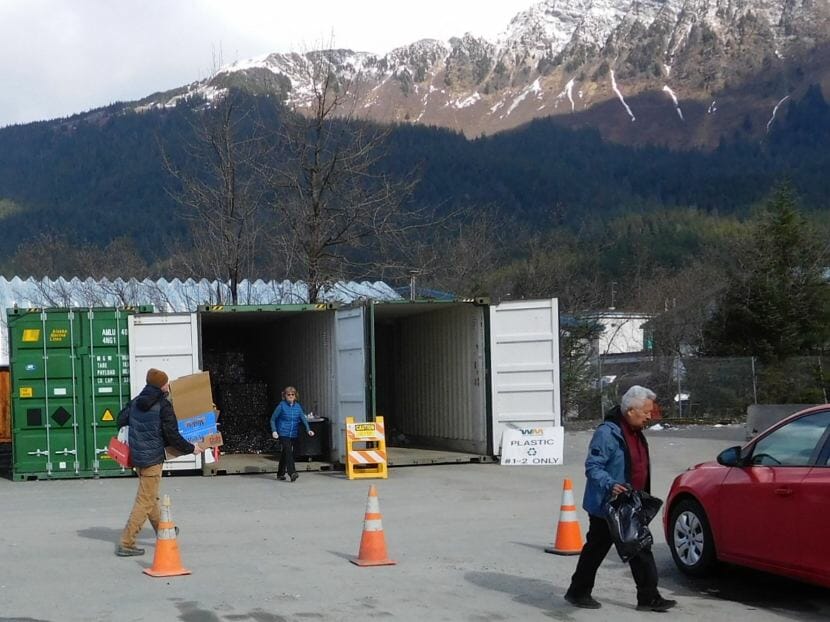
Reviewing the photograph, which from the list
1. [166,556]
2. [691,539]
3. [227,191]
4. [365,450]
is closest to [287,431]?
[365,450]

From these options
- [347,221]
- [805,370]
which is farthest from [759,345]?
[347,221]

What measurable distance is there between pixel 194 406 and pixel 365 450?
10.3ft

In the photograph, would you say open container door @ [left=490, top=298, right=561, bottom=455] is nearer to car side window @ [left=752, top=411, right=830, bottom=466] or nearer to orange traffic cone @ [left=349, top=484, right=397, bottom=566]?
orange traffic cone @ [left=349, top=484, right=397, bottom=566]

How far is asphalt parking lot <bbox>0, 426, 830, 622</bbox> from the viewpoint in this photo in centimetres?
832

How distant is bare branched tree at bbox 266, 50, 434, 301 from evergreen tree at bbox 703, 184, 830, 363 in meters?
13.9

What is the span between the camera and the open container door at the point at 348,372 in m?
18.7

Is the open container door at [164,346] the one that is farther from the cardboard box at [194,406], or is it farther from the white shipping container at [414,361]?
the cardboard box at [194,406]

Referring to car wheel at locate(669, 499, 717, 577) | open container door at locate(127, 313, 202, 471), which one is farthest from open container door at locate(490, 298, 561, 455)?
car wheel at locate(669, 499, 717, 577)

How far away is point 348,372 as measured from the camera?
63.8 feet

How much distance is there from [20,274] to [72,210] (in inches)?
1526

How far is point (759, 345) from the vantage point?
37281 millimetres

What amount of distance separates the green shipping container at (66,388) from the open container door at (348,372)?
374 cm

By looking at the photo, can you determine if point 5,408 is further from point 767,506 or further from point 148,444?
point 767,506

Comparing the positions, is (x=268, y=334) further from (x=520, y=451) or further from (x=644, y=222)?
(x=644, y=222)
